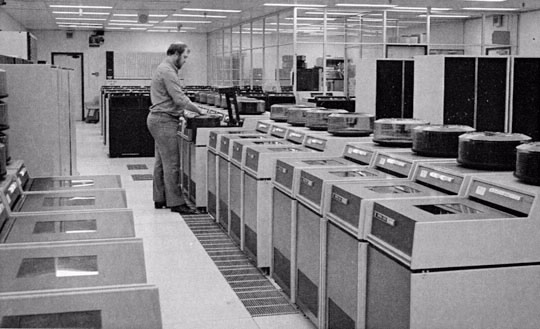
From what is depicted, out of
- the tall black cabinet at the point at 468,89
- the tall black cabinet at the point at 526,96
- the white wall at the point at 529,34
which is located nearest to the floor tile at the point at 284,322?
the tall black cabinet at the point at 468,89

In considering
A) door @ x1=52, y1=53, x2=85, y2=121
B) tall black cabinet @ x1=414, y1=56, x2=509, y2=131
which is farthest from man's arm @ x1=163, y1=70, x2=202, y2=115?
door @ x1=52, y1=53, x2=85, y2=121

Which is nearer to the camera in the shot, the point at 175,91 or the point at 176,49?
the point at 175,91

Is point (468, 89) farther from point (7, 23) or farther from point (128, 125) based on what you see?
point (7, 23)

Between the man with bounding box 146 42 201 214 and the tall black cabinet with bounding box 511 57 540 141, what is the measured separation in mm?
3035

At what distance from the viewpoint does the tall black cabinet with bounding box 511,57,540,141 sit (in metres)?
6.05

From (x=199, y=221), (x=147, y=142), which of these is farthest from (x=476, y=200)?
(x=147, y=142)

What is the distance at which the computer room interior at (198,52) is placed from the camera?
15.1ft

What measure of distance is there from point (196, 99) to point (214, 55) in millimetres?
13763

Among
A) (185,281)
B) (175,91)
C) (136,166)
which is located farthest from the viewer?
(136,166)

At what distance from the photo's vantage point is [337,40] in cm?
2517

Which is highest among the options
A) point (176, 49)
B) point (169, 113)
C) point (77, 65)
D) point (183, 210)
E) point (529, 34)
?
point (529, 34)

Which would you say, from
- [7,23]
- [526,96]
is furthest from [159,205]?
[7,23]

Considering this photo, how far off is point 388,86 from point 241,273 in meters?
3.13

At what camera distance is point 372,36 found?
2248 centimetres
